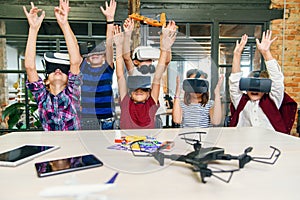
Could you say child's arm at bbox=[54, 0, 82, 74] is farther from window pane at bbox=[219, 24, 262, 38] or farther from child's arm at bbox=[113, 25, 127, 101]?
window pane at bbox=[219, 24, 262, 38]

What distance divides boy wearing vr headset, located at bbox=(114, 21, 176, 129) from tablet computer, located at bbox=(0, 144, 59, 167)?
0.58 meters

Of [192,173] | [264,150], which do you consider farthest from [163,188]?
[264,150]

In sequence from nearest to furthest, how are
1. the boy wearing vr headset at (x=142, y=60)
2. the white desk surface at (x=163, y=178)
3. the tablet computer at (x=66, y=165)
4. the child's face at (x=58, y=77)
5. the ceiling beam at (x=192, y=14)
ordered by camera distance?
the white desk surface at (x=163, y=178)
the tablet computer at (x=66, y=165)
the child's face at (x=58, y=77)
the boy wearing vr headset at (x=142, y=60)
the ceiling beam at (x=192, y=14)

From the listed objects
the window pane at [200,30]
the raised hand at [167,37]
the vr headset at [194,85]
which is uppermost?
the window pane at [200,30]

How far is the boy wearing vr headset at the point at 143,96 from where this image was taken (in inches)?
57.1

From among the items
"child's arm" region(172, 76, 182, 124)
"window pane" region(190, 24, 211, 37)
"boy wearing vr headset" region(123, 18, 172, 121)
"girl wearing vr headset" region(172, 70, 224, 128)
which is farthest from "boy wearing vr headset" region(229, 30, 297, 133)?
"window pane" region(190, 24, 211, 37)

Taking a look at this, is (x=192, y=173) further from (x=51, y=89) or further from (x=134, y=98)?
(x=51, y=89)

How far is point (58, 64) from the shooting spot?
1.49 m

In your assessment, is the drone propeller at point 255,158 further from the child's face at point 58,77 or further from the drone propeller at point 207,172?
the child's face at point 58,77

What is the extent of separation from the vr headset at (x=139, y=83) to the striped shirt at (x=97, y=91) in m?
0.17

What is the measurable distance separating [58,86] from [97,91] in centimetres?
26

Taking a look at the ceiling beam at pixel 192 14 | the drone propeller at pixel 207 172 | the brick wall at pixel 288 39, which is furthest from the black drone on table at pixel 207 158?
the brick wall at pixel 288 39

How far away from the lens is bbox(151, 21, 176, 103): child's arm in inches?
57.1

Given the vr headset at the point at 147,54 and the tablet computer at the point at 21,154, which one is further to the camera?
the vr headset at the point at 147,54
